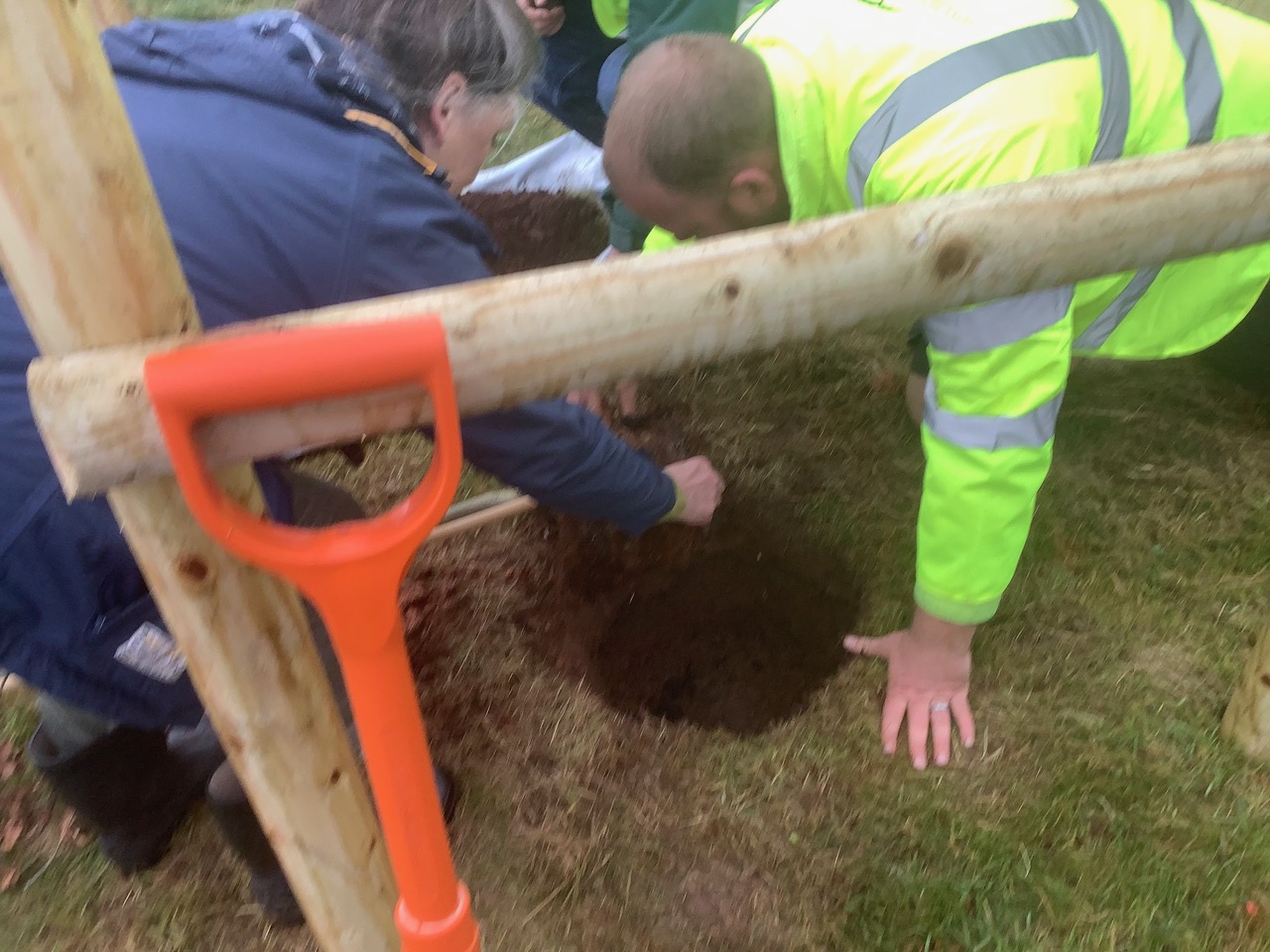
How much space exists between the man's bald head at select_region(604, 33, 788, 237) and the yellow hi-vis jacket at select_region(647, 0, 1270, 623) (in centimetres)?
4

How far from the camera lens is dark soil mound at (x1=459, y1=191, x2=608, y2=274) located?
2.71 metres

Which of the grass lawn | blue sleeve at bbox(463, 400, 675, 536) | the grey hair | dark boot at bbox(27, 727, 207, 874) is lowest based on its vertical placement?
the grass lawn

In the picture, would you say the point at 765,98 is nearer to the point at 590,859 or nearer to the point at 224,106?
the point at 224,106

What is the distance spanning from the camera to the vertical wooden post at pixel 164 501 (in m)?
0.53

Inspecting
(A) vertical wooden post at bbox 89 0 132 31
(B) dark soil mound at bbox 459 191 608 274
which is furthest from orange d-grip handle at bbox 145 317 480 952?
(B) dark soil mound at bbox 459 191 608 274

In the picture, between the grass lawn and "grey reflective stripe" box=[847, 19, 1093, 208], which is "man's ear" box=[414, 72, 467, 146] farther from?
the grass lawn

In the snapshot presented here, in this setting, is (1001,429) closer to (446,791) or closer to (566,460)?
(566,460)

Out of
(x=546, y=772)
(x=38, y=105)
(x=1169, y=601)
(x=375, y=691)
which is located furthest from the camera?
(x=1169, y=601)

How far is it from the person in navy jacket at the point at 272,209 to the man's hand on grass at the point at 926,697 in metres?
0.74

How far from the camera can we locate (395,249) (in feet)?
3.10

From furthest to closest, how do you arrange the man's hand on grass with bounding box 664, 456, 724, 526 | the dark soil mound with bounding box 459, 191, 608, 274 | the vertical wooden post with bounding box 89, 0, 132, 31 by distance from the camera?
the dark soil mound with bounding box 459, 191, 608, 274
the man's hand on grass with bounding box 664, 456, 724, 526
the vertical wooden post with bounding box 89, 0, 132, 31

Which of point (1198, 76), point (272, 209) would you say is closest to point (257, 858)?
point (272, 209)

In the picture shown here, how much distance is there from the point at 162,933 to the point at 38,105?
1405mm

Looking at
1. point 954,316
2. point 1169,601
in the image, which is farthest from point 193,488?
point 1169,601
